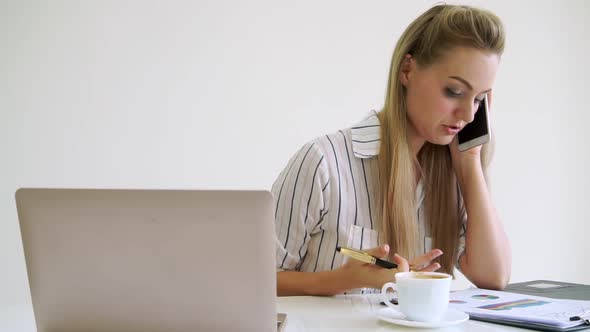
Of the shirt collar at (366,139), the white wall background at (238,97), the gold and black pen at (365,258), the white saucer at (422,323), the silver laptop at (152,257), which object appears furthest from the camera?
the white wall background at (238,97)

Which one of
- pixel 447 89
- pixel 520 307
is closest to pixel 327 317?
pixel 520 307

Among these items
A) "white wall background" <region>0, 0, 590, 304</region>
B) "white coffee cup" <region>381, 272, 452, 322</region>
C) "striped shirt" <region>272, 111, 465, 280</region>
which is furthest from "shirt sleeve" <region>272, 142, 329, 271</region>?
"white wall background" <region>0, 0, 590, 304</region>

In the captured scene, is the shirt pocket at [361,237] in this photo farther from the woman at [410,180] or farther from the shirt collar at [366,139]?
the shirt collar at [366,139]

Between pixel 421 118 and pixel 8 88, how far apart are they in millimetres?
1638

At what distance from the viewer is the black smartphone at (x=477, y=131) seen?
1.65 metres

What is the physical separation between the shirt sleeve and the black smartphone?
400mm

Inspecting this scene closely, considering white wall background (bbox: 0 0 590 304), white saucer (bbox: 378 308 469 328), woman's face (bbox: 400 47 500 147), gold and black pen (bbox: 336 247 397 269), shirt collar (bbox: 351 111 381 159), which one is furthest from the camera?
white wall background (bbox: 0 0 590 304)

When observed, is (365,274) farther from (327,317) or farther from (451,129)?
(451,129)

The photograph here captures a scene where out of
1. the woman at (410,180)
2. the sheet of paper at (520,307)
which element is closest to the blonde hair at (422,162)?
the woman at (410,180)

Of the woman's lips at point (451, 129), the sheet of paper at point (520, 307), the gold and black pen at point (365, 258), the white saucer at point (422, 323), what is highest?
the woman's lips at point (451, 129)

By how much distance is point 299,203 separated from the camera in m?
1.52

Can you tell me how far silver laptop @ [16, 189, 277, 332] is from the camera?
0.78m

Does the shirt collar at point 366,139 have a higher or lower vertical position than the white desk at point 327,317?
higher

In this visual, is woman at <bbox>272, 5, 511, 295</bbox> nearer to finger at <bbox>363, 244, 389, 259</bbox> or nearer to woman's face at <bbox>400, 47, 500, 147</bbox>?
woman's face at <bbox>400, 47, 500, 147</bbox>
